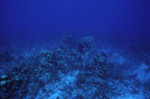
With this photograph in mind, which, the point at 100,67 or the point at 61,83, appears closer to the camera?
the point at 61,83

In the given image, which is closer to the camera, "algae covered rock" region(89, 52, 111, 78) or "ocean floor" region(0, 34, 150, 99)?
"ocean floor" region(0, 34, 150, 99)

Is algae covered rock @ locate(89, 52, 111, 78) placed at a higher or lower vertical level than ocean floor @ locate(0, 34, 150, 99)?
higher

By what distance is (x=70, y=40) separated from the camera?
16266 millimetres

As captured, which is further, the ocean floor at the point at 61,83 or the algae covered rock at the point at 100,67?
the algae covered rock at the point at 100,67

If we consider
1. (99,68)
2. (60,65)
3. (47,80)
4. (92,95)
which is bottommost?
(92,95)

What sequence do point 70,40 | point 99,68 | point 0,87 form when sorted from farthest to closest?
1. point 70,40
2. point 99,68
3. point 0,87

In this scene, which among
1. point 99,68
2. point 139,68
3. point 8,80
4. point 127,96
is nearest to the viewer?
point 8,80

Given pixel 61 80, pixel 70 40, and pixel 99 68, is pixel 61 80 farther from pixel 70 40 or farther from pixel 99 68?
pixel 70 40

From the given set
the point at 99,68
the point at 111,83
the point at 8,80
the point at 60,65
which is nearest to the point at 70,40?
the point at 60,65

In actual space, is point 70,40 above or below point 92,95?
above

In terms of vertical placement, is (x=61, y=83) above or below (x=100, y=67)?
below

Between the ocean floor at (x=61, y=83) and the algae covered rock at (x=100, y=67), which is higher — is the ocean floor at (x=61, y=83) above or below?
below

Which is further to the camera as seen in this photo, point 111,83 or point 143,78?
point 143,78

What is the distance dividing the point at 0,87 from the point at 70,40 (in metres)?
13.2
